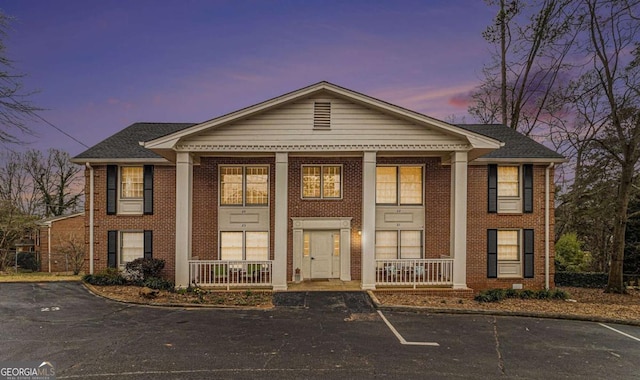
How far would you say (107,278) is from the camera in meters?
13.7

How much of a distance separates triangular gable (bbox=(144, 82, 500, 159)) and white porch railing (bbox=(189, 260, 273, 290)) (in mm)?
4240

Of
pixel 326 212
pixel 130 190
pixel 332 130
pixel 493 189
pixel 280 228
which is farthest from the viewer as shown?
pixel 326 212

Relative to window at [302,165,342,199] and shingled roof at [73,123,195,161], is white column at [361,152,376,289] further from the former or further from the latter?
shingled roof at [73,123,195,161]

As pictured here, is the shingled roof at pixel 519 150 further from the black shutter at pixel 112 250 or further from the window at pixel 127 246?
the black shutter at pixel 112 250

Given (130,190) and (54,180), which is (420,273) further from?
(54,180)

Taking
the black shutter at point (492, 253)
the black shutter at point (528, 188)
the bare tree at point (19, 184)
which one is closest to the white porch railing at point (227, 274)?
the black shutter at point (492, 253)

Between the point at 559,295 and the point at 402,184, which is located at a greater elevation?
the point at 402,184

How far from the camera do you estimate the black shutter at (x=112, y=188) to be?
14570 millimetres

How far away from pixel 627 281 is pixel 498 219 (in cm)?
1091

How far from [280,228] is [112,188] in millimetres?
7491

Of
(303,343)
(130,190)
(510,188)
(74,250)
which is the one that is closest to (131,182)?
(130,190)

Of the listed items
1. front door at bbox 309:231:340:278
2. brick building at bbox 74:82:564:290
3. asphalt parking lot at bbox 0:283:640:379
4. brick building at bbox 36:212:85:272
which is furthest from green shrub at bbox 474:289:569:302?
brick building at bbox 36:212:85:272

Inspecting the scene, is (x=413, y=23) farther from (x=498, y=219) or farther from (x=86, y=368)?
(x=86, y=368)

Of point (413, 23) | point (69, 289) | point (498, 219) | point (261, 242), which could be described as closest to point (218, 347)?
point (261, 242)
